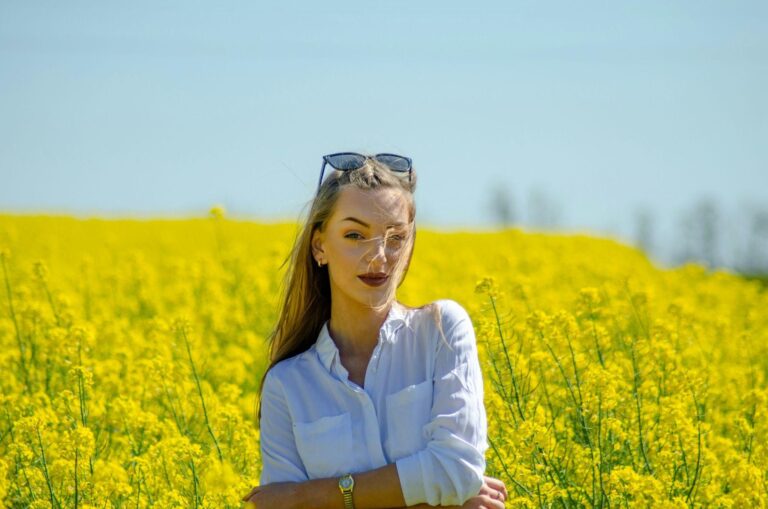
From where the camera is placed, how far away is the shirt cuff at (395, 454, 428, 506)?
3.06 m

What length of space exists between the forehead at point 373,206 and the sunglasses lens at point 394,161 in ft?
0.30

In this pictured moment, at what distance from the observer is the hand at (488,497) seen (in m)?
3.12

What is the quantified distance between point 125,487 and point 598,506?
1669mm

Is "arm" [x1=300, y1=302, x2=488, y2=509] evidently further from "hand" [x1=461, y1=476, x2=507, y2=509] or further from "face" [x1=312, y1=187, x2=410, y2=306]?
"face" [x1=312, y1=187, x2=410, y2=306]

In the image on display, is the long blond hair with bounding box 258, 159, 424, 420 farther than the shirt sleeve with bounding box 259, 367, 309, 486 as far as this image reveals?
Yes

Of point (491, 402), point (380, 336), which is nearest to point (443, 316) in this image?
point (380, 336)

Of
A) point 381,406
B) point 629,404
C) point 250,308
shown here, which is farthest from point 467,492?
point 250,308

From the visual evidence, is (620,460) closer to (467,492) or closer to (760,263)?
(467,492)

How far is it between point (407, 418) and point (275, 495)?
0.41 metres

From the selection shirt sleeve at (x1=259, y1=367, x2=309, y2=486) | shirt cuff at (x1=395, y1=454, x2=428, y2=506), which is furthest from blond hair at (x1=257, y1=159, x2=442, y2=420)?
shirt cuff at (x1=395, y1=454, x2=428, y2=506)

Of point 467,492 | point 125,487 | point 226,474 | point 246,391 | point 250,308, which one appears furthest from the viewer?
point 250,308

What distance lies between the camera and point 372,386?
128 inches

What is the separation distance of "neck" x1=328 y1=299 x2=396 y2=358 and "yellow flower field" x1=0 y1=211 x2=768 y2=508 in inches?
23.5

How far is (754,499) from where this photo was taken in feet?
13.8
